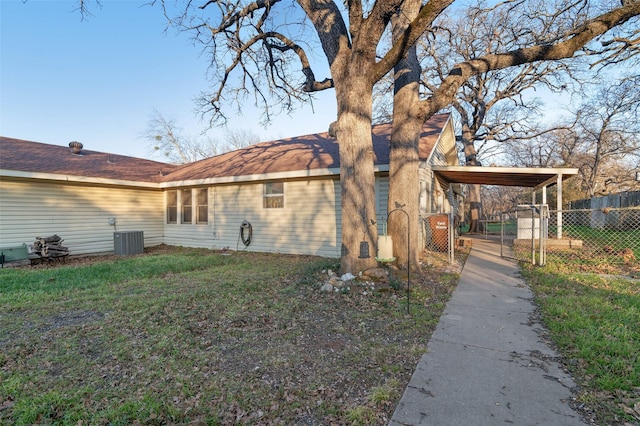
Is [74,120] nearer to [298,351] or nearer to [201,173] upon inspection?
[201,173]

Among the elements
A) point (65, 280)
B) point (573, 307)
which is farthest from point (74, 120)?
point (573, 307)

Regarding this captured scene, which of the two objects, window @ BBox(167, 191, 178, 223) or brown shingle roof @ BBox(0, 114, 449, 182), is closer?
brown shingle roof @ BBox(0, 114, 449, 182)

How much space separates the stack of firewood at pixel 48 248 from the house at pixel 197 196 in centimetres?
88

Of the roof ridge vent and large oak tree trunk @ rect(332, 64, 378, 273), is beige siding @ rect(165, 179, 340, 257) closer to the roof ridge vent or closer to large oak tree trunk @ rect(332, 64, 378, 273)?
large oak tree trunk @ rect(332, 64, 378, 273)

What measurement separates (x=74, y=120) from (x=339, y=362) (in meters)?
20.4

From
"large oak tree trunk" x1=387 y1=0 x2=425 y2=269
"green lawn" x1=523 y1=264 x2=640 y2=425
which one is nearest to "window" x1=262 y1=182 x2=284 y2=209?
"large oak tree trunk" x1=387 y1=0 x2=425 y2=269

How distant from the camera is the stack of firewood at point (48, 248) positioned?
347 inches

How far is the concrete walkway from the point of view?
7.27ft

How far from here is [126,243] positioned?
1066cm

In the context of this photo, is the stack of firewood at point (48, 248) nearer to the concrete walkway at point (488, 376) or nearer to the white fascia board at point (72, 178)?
the white fascia board at point (72, 178)

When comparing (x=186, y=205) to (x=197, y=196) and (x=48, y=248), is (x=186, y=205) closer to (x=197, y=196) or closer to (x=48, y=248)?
(x=197, y=196)

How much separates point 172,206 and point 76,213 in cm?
319

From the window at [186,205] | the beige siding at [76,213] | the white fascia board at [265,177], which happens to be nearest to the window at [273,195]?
the white fascia board at [265,177]

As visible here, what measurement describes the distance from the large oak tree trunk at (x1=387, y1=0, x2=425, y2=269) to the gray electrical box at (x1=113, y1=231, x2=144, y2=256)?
28.7ft
